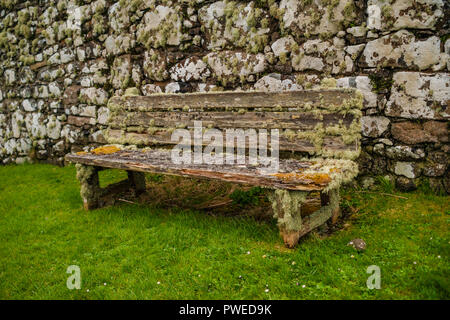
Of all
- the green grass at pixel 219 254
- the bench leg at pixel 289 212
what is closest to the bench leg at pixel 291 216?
the bench leg at pixel 289 212

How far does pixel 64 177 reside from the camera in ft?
19.8

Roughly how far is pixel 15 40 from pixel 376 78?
659 centimetres

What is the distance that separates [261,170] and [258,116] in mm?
841

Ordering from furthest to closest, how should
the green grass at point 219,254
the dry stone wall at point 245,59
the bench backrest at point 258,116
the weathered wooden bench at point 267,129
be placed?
1. the dry stone wall at point 245,59
2. the bench backrest at point 258,116
3. the weathered wooden bench at point 267,129
4. the green grass at point 219,254

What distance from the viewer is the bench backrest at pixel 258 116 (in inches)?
133

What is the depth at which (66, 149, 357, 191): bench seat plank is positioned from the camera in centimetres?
287

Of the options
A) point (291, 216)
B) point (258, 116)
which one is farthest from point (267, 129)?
point (291, 216)

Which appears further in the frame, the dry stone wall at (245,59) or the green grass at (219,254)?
Result: the dry stone wall at (245,59)

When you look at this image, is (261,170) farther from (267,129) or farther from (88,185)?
(88,185)

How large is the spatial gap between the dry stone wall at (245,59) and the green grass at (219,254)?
706mm

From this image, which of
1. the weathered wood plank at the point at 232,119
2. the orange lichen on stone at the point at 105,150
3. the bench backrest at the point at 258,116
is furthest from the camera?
the orange lichen on stone at the point at 105,150

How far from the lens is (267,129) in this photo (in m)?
3.83

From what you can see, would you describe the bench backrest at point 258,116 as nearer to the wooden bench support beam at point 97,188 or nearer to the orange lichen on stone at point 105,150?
the orange lichen on stone at point 105,150
